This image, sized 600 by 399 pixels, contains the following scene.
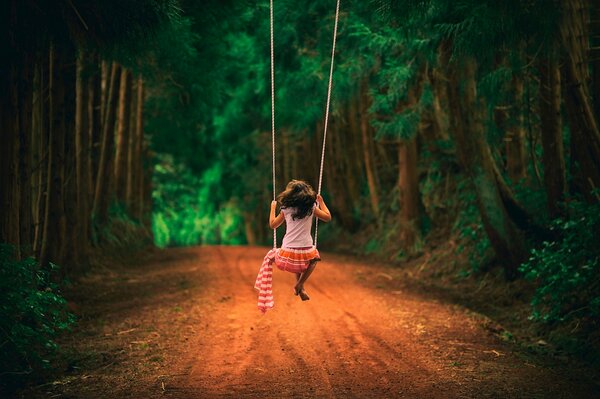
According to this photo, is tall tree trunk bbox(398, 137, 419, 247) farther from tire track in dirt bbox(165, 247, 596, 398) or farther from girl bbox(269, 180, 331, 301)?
girl bbox(269, 180, 331, 301)

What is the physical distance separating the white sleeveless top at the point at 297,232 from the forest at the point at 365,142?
64cm

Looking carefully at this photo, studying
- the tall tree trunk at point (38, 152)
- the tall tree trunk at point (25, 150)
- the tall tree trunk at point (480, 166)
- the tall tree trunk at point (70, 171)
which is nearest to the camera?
the tall tree trunk at point (25, 150)

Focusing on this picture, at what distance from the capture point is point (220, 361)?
6.85 meters

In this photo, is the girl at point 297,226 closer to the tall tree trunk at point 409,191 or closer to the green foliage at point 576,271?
the green foliage at point 576,271

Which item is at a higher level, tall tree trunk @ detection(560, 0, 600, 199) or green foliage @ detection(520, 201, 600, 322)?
tall tree trunk @ detection(560, 0, 600, 199)

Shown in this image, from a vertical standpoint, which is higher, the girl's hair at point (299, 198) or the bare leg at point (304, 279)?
the girl's hair at point (299, 198)

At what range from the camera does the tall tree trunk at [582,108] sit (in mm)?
7914

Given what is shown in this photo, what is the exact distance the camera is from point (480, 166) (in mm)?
11117

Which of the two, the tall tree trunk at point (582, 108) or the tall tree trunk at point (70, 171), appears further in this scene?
the tall tree trunk at point (70, 171)

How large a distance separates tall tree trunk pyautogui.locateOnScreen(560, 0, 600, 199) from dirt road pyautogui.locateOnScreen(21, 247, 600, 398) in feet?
8.98

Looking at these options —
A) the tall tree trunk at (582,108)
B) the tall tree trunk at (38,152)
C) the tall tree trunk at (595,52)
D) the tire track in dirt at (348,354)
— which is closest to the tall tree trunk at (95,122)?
the tall tree trunk at (38,152)

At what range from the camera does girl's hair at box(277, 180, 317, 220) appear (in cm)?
689

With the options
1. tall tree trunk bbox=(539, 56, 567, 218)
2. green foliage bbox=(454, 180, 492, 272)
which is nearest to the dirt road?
green foliage bbox=(454, 180, 492, 272)

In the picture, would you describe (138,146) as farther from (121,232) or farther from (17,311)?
(17,311)
